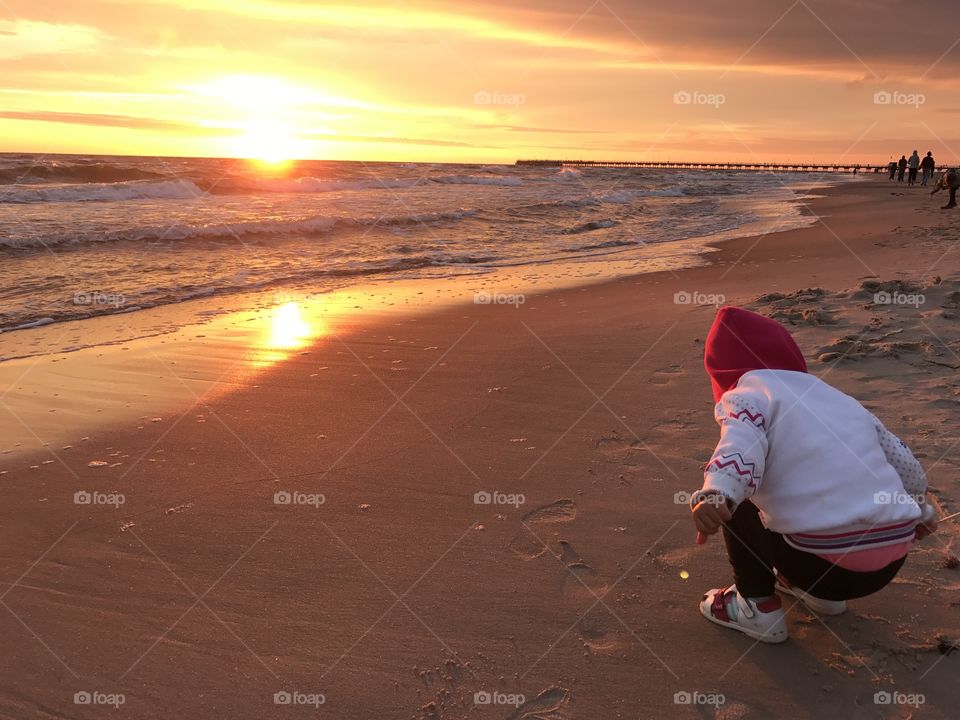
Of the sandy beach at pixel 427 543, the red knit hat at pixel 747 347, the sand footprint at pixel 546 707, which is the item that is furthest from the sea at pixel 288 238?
the red knit hat at pixel 747 347

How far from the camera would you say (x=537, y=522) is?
3.58 metres

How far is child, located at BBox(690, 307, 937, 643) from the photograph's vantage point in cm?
231

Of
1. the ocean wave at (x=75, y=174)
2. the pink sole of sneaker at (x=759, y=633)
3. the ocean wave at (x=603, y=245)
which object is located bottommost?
the pink sole of sneaker at (x=759, y=633)

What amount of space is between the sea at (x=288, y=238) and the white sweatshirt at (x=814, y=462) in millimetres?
7972

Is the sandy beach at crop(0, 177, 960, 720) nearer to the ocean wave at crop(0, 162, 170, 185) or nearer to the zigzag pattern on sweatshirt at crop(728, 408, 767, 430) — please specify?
the zigzag pattern on sweatshirt at crop(728, 408, 767, 430)

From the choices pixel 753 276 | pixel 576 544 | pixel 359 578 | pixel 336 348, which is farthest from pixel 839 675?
pixel 753 276

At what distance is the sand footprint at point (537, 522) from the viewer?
3.34 m

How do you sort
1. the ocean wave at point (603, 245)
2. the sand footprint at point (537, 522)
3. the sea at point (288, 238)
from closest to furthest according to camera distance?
the sand footprint at point (537, 522) → the sea at point (288, 238) → the ocean wave at point (603, 245)

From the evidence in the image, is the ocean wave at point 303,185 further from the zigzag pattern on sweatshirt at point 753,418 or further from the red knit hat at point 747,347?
the zigzag pattern on sweatshirt at point 753,418

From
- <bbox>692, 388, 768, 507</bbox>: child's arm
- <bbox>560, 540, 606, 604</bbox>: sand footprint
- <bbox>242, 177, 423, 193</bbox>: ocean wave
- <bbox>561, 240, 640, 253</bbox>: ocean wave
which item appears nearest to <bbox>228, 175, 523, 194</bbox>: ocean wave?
<bbox>242, 177, 423, 193</bbox>: ocean wave

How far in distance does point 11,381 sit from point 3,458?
1.80 metres

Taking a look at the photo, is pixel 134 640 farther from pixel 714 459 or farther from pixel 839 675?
pixel 839 675

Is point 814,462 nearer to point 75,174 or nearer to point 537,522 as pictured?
point 537,522

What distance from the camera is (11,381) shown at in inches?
232
